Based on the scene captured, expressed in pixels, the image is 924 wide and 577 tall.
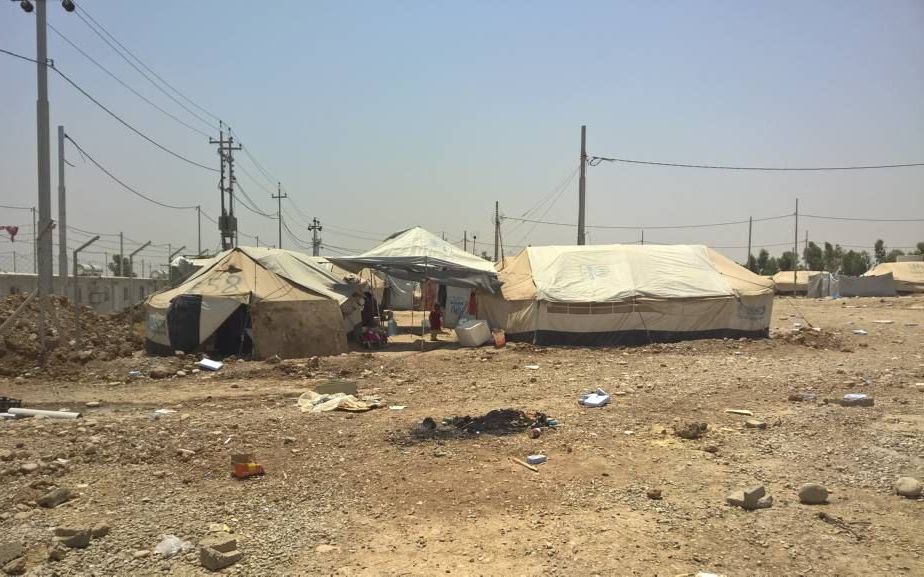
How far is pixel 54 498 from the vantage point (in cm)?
511

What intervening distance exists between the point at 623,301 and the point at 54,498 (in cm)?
1427

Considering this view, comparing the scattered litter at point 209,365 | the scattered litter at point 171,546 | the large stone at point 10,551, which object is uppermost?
the large stone at point 10,551

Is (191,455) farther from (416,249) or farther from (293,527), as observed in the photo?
(416,249)

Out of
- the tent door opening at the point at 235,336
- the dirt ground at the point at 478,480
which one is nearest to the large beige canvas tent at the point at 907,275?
the dirt ground at the point at 478,480

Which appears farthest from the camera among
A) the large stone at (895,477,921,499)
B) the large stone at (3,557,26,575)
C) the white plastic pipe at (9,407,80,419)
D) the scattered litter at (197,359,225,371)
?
the scattered litter at (197,359,225,371)

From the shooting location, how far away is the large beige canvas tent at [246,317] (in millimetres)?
14250

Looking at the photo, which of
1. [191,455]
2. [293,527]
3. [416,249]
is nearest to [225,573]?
[293,527]

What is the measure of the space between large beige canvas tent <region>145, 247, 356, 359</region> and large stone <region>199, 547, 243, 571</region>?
10.3 m

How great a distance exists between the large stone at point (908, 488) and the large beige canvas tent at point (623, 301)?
1170 centimetres

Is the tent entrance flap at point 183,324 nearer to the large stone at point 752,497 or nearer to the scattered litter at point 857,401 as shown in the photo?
the large stone at point 752,497

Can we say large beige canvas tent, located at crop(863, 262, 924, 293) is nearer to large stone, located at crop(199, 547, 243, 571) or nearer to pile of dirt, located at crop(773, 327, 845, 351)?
pile of dirt, located at crop(773, 327, 845, 351)

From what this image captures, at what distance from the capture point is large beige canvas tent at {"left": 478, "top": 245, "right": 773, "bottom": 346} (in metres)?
17.1

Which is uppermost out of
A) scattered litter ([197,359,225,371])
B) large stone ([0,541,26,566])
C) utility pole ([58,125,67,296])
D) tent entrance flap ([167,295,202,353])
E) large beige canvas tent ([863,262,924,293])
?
utility pole ([58,125,67,296])

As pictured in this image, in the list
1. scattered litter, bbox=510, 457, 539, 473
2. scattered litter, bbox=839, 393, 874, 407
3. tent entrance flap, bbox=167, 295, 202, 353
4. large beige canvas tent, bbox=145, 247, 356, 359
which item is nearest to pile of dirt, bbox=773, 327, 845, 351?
scattered litter, bbox=839, 393, 874, 407
